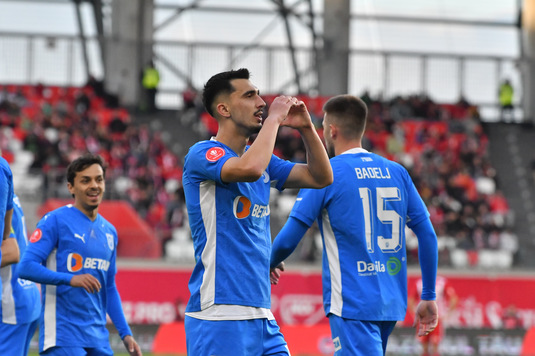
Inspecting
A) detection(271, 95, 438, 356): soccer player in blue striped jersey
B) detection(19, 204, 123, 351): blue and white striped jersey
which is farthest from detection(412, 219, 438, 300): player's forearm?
detection(19, 204, 123, 351): blue and white striped jersey

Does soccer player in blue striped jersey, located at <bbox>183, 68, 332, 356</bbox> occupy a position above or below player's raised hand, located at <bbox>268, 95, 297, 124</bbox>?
below

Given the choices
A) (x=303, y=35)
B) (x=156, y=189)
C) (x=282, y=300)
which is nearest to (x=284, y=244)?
(x=282, y=300)

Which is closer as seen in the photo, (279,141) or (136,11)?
(279,141)

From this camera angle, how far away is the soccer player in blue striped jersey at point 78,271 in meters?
6.16

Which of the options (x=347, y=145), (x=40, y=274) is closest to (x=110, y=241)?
(x=40, y=274)

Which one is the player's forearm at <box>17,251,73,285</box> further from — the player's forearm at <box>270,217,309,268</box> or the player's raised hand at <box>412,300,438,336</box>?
the player's raised hand at <box>412,300,438,336</box>

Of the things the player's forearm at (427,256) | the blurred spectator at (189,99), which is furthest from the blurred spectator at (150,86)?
the player's forearm at (427,256)

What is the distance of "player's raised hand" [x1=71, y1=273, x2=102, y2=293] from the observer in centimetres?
604

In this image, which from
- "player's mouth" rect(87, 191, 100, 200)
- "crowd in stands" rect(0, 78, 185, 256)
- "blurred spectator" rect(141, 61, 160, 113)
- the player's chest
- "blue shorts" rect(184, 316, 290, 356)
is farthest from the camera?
"blurred spectator" rect(141, 61, 160, 113)

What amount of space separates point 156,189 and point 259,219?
18466 millimetres

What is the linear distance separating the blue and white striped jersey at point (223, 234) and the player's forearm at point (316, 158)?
0.33 metres

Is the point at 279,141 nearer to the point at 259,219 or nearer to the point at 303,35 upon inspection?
the point at 303,35

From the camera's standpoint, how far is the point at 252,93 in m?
4.83

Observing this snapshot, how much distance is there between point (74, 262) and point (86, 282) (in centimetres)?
36
